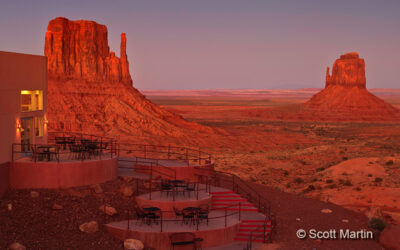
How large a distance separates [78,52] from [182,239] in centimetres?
5489

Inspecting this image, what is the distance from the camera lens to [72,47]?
67.2 m

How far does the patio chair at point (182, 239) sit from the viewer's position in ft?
58.0

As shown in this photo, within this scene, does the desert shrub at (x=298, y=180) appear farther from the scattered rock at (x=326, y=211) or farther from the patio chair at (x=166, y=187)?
the patio chair at (x=166, y=187)

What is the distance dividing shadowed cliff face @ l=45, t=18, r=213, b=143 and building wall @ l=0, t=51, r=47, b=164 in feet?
119

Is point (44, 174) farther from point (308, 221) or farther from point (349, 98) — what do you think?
point (349, 98)

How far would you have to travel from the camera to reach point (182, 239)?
17.9m

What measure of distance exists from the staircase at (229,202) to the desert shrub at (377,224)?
603 centimetres

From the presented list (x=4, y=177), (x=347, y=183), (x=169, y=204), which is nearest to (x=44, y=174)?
(x=4, y=177)

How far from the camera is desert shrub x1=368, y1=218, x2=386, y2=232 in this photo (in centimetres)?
2200

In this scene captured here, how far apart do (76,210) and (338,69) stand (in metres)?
145

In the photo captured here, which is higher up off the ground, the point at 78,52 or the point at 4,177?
the point at 78,52

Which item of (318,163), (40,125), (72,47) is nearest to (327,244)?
(40,125)

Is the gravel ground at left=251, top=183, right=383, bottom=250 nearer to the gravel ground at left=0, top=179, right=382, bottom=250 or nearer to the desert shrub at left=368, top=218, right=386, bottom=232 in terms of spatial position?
the gravel ground at left=0, top=179, right=382, bottom=250

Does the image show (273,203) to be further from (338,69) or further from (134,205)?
(338,69)
